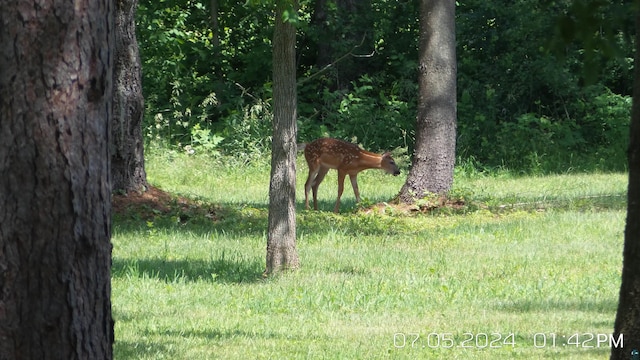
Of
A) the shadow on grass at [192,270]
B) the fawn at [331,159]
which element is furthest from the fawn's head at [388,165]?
the shadow on grass at [192,270]

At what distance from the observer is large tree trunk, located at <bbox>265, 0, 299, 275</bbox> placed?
1100 centimetres

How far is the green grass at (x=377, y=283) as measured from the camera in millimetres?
8320

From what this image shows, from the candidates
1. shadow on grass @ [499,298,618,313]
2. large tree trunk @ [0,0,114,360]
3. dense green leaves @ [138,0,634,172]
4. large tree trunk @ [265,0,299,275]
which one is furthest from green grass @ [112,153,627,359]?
dense green leaves @ [138,0,634,172]

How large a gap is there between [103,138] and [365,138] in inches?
872

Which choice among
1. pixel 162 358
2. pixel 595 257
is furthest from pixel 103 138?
pixel 595 257

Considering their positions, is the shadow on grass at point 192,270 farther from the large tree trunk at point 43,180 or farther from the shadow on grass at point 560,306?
the large tree trunk at point 43,180

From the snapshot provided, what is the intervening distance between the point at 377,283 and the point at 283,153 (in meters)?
1.58

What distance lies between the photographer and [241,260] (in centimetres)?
1252

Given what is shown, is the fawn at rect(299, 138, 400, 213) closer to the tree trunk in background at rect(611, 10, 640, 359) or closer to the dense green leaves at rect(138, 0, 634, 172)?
the dense green leaves at rect(138, 0, 634, 172)

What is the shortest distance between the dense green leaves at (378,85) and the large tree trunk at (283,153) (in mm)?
13040

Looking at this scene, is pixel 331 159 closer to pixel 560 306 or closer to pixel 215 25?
pixel 560 306

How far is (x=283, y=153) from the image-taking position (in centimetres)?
1122

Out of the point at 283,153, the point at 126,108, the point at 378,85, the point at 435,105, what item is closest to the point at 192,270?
the point at 283,153

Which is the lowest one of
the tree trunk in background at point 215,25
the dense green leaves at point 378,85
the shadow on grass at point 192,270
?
the shadow on grass at point 192,270
